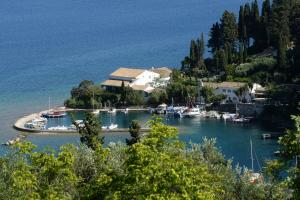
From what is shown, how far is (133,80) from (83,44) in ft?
125

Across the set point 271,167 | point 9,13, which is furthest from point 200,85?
point 9,13

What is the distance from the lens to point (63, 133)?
52.2 meters

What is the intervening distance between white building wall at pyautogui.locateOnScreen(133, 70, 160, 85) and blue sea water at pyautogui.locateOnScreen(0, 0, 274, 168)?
7391 mm

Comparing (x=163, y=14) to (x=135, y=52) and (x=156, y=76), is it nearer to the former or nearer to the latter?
(x=135, y=52)

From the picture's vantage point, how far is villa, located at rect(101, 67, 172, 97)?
198 ft

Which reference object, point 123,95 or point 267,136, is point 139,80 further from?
point 267,136

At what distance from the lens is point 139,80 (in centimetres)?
6188

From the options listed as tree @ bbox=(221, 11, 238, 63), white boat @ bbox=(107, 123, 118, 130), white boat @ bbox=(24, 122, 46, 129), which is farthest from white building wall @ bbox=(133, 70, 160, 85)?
white boat @ bbox=(24, 122, 46, 129)

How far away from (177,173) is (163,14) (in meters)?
118

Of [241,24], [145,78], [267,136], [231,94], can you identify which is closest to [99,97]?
[145,78]

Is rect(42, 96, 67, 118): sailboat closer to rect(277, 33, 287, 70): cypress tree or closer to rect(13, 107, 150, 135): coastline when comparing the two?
rect(13, 107, 150, 135): coastline

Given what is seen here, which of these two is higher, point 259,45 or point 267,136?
point 259,45

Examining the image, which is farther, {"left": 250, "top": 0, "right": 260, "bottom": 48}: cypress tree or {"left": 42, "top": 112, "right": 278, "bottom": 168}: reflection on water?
{"left": 250, "top": 0, "right": 260, "bottom": 48}: cypress tree

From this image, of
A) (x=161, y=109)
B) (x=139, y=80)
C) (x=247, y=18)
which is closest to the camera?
(x=161, y=109)
